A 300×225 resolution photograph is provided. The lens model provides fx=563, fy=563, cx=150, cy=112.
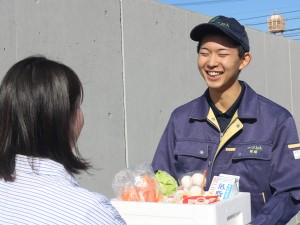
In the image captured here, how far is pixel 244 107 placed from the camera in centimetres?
276

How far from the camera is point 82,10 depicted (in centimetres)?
484

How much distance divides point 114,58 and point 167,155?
7.67ft

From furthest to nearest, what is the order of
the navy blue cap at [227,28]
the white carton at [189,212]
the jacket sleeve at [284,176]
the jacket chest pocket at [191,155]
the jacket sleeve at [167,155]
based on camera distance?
1. the jacket sleeve at [167,155]
2. the jacket chest pocket at [191,155]
3. the navy blue cap at [227,28]
4. the jacket sleeve at [284,176]
5. the white carton at [189,212]

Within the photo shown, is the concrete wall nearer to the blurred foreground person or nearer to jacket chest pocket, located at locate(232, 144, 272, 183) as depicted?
jacket chest pocket, located at locate(232, 144, 272, 183)

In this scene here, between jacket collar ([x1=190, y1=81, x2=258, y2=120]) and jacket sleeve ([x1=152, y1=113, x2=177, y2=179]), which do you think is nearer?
jacket collar ([x1=190, y1=81, x2=258, y2=120])

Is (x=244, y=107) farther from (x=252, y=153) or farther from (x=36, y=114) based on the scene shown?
(x=36, y=114)

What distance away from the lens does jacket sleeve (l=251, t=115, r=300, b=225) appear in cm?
258

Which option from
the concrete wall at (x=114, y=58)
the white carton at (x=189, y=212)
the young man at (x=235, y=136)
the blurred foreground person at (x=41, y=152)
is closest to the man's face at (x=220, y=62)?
the young man at (x=235, y=136)

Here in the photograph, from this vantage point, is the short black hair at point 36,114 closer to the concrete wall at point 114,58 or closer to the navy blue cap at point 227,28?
the navy blue cap at point 227,28

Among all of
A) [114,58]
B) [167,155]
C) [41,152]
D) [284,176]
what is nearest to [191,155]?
[167,155]

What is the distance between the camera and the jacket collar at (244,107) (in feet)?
8.98

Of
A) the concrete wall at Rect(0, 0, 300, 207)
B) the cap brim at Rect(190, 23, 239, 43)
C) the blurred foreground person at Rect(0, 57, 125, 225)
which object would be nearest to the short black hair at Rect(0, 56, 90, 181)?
the blurred foreground person at Rect(0, 57, 125, 225)

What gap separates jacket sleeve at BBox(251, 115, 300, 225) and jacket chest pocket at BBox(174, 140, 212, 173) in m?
0.34

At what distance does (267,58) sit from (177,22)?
262 cm
